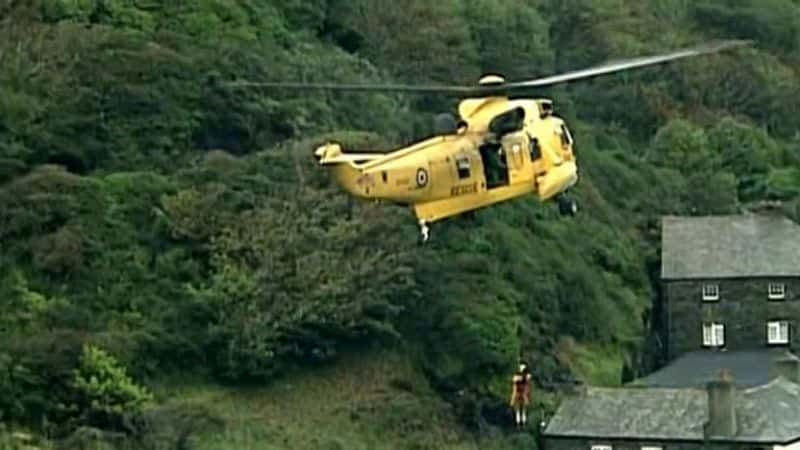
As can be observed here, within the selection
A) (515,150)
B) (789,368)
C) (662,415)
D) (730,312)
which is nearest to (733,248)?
(730,312)

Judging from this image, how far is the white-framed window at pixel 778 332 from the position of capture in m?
61.3

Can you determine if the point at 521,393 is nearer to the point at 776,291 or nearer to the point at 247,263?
the point at 247,263

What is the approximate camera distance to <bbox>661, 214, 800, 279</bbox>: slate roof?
60.8 meters

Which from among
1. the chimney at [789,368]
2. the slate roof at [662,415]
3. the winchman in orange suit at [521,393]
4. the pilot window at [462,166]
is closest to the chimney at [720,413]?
the slate roof at [662,415]

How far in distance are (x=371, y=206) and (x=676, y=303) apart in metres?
13.9

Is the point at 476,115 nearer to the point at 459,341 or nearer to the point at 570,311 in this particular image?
the point at 459,341

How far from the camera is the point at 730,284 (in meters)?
61.0

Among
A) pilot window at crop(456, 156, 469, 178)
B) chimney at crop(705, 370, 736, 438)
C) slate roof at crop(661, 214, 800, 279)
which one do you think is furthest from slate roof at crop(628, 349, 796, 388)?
pilot window at crop(456, 156, 469, 178)

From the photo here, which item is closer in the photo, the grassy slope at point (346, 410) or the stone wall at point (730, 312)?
the grassy slope at point (346, 410)

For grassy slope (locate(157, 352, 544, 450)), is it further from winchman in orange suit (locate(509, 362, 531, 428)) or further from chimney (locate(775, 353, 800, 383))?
chimney (locate(775, 353, 800, 383))

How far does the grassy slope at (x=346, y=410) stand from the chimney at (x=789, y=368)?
7.51 metres

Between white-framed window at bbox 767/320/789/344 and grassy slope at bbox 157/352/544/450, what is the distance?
41.6 ft

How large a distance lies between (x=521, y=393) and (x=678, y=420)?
17.2 ft

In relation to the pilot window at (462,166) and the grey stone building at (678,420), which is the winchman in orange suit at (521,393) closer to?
the grey stone building at (678,420)
